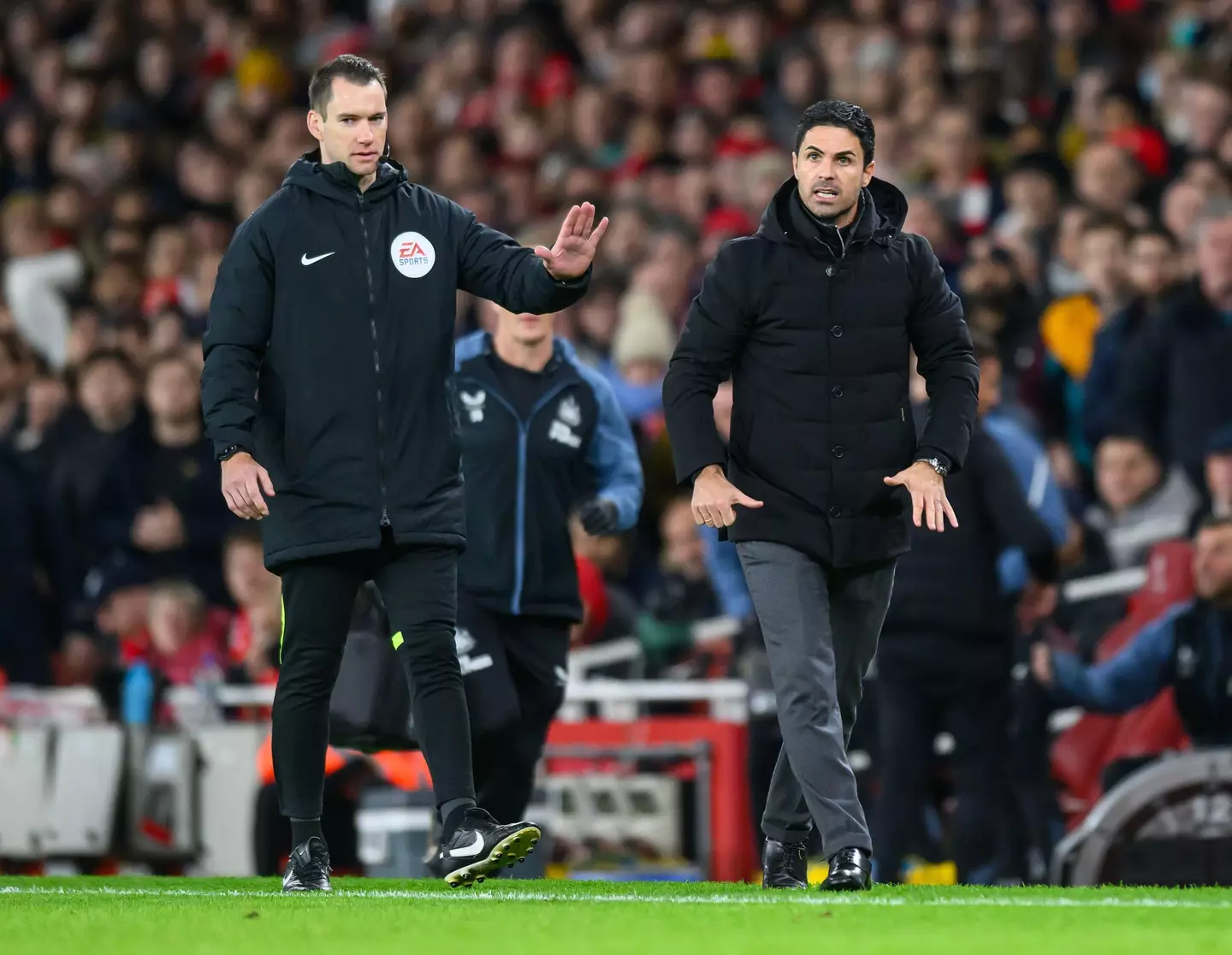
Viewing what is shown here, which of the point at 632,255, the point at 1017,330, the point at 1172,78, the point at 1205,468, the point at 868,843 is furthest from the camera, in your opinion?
the point at 632,255

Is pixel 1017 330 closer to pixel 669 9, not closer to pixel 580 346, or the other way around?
pixel 580 346

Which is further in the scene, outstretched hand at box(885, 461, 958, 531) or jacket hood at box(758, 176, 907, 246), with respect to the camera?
jacket hood at box(758, 176, 907, 246)

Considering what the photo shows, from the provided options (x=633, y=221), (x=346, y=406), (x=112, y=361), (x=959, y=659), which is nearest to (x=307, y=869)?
(x=346, y=406)

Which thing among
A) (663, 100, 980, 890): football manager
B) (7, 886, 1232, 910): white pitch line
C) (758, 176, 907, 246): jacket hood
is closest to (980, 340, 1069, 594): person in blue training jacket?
(758, 176, 907, 246): jacket hood

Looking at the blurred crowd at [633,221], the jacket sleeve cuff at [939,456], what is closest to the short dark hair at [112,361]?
the blurred crowd at [633,221]

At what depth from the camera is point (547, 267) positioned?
259 inches

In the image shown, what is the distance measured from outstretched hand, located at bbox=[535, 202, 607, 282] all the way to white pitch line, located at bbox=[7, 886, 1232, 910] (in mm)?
1678

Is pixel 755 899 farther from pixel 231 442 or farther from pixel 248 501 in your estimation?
pixel 231 442

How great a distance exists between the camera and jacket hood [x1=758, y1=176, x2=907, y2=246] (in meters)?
6.86

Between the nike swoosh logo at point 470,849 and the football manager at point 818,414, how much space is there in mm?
908

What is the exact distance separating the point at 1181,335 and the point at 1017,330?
36.3 inches

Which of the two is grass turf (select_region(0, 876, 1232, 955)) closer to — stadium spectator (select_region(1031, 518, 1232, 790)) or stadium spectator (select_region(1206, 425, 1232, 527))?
stadium spectator (select_region(1031, 518, 1232, 790))

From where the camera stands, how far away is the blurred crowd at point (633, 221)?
11.0 meters

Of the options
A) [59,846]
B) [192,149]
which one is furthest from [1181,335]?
[192,149]
